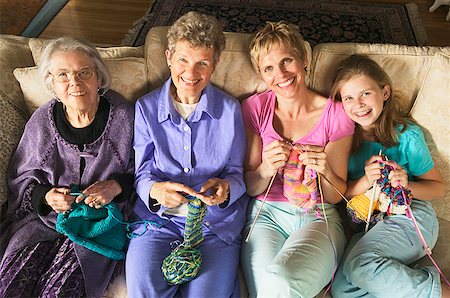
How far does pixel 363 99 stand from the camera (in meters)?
1.69

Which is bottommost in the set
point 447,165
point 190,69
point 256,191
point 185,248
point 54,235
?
point 54,235

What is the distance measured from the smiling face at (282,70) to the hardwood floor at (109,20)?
1980 mm

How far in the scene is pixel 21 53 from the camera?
1991mm

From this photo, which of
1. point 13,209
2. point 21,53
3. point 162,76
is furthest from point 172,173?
point 21,53

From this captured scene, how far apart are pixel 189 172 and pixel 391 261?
78 centimetres

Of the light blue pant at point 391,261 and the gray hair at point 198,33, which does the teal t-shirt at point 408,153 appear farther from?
the gray hair at point 198,33

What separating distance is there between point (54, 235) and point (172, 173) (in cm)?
49

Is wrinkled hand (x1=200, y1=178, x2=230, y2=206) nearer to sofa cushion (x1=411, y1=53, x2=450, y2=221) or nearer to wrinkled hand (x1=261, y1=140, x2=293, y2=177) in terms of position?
wrinkled hand (x1=261, y1=140, x2=293, y2=177)

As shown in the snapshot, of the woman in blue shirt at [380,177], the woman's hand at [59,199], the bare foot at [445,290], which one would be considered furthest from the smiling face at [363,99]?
the woman's hand at [59,199]

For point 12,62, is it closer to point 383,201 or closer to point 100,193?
point 100,193

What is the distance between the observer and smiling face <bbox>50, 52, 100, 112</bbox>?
163 centimetres

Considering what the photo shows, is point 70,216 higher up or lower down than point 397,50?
lower down

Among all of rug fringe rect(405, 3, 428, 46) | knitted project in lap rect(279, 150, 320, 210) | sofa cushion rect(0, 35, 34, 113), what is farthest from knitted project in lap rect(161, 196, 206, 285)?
rug fringe rect(405, 3, 428, 46)

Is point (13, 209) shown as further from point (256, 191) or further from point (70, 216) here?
point (256, 191)
